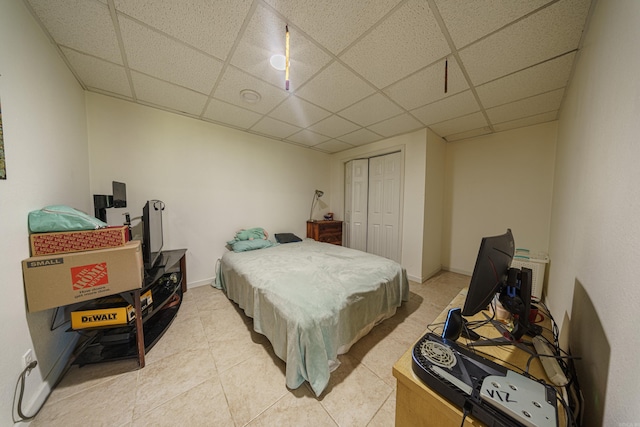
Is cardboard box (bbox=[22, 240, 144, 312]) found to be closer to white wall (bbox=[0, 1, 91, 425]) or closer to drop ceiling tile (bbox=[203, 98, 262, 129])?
white wall (bbox=[0, 1, 91, 425])

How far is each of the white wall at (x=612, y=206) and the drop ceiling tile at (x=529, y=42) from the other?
0.39 ft

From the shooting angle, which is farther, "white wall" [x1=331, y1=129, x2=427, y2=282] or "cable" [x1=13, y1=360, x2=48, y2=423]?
"white wall" [x1=331, y1=129, x2=427, y2=282]

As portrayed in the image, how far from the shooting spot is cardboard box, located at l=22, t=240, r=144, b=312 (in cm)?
112

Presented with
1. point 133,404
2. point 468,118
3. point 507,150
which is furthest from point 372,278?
point 507,150

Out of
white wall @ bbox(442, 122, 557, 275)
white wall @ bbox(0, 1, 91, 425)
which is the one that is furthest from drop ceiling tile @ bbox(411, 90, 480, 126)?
white wall @ bbox(0, 1, 91, 425)

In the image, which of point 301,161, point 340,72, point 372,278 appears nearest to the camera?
point 340,72

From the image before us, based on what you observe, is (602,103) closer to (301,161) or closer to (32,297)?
(32,297)

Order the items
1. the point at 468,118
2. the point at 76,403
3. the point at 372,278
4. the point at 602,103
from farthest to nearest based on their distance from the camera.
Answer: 1. the point at 468,118
2. the point at 372,278
3. the point at 76,403
4. the point at 602,103

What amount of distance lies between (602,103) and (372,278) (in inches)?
67.7

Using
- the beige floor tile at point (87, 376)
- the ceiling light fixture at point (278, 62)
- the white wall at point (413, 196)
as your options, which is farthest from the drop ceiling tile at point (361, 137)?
the beige floor tile at point (87, 376)

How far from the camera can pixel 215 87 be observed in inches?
78.4

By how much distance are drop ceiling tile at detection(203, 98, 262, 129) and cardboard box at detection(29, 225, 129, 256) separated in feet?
5.56

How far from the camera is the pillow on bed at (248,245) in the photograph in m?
2.80

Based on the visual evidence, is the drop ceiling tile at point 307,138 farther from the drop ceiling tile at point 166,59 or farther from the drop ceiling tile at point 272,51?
the drop ceiling tile at point 166,59
